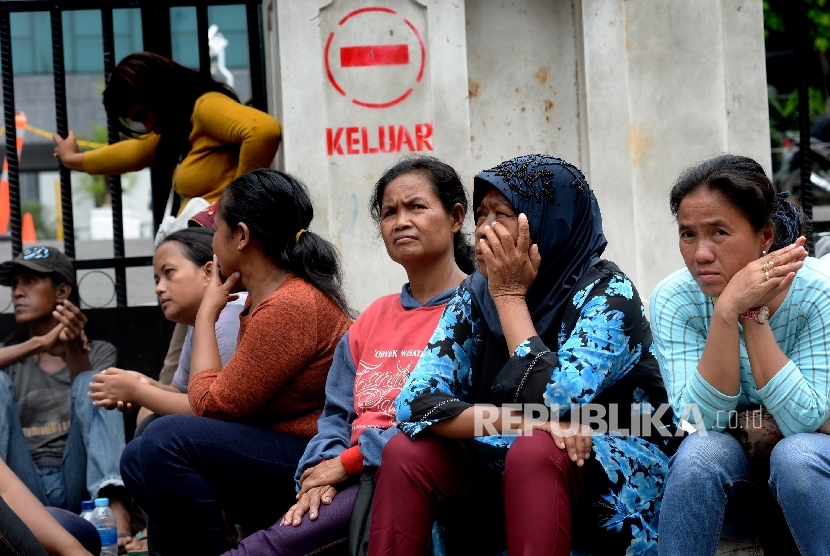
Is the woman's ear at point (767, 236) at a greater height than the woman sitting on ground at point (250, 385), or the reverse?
the woman's ear at point (767, 236)

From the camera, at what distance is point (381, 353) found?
3605 millimetres

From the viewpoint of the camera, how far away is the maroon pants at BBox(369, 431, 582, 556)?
275 centimetres

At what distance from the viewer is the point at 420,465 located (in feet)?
9.64

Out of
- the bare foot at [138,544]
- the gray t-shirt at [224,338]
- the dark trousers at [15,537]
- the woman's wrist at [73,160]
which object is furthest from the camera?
the woman's wrist at [73,160]

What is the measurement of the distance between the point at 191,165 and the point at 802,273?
9.65 ft

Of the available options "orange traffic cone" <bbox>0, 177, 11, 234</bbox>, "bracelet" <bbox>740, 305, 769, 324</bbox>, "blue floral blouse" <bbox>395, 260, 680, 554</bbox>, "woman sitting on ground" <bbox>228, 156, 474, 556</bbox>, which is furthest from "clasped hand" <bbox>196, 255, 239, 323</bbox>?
"orange traffic cone" <bbox>0, 177, 11, 234</bbox>

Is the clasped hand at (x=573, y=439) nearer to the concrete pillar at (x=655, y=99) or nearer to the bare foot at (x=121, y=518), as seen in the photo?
the concrete pillar at (x=655, y=99)

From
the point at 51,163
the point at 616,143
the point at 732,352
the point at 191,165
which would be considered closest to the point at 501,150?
the point at 616,143

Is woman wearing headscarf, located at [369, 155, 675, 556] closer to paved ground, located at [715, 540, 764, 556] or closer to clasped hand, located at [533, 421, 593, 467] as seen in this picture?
clasped hand, located at [533, 421, 593, 467]

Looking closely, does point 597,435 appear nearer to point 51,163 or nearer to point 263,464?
point 263,464

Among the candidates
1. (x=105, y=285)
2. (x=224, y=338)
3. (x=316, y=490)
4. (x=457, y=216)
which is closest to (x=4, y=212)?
(x=105, y=285)

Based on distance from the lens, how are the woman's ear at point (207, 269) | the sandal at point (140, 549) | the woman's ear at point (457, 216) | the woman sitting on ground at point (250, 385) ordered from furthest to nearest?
the sandal at point (140, 549)
the woman's ear at point (207, 269)
the woman's ear at point (457, 216)
the woman sitting on ground at point (250, 385)

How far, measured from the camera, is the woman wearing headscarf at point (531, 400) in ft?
9.34

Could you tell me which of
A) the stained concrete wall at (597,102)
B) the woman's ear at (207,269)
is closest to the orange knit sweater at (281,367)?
the woman's ear at (207,269)
